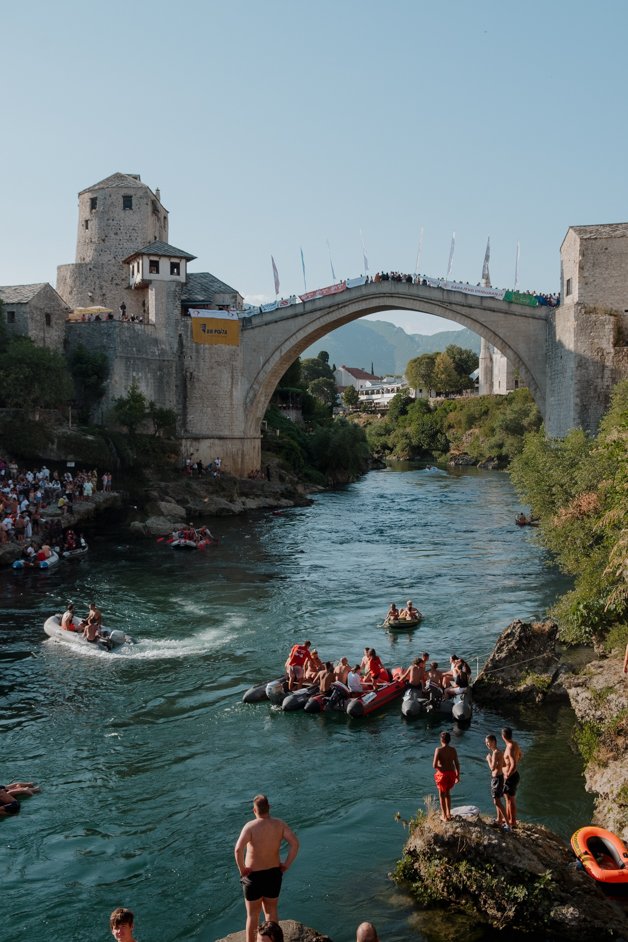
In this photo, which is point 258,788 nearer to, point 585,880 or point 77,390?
point 585,880

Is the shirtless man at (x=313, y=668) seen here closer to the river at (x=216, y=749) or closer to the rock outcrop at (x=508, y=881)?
the river at (x=216, y=749)

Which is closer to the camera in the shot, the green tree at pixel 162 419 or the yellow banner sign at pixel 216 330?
the green tree at pixel 162 419

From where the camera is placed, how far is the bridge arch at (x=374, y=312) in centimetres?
3747

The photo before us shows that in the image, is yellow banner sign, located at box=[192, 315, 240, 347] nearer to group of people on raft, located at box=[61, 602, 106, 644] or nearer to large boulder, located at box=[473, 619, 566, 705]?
group of people on raft, located at box=[61, 602, 106, 644]

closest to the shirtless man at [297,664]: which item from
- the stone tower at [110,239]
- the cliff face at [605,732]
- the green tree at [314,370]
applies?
the cliff face at [605,732]

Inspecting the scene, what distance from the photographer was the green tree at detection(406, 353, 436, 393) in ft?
313

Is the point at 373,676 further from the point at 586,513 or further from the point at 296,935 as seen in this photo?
the point at 296,935

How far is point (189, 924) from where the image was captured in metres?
8.43

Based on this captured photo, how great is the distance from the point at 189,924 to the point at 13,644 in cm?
1047

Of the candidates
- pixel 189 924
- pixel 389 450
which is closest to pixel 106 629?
pixel 189 924

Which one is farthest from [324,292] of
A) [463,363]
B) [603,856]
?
[463,363]

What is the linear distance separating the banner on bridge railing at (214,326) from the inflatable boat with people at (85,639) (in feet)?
78.5

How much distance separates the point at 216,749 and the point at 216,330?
1182 inches

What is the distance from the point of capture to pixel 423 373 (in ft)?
313
